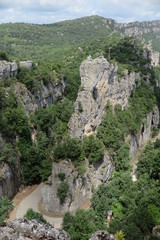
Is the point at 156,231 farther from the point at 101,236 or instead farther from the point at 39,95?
the point at 39,95

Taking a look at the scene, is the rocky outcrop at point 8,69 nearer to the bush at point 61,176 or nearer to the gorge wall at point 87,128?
the gorge wall at point 87,128

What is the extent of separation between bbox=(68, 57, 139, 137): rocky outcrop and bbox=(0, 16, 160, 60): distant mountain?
48.3 m

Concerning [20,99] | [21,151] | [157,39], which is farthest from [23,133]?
[157,39]

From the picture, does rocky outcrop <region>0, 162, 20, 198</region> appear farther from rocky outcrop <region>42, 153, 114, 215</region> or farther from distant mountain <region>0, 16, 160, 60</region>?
distant mountain <region>0, 16, 160, 60</region>

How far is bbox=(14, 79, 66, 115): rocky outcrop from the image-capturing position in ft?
135

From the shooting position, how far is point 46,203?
30766 mm

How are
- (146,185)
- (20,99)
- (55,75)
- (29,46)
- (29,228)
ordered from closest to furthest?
(29,228)
(146,185)
(20,99)
(55,75)
(29,46)

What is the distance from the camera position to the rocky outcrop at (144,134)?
44.7m

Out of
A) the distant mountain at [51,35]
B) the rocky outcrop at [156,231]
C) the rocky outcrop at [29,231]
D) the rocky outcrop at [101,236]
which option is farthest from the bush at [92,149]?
the distant mountain at [51,35]

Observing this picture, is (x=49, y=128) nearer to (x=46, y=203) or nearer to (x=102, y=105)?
(x=102, y=105)

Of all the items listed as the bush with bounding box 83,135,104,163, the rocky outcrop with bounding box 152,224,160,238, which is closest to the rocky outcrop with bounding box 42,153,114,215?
the bush with bounding box 83,135,104,163

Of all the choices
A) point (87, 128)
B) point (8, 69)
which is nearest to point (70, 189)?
point (87, 128)

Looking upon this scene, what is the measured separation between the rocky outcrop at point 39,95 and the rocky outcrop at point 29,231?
3046 cm

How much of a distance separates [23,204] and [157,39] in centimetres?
18382
